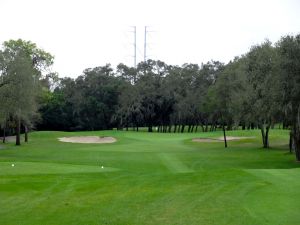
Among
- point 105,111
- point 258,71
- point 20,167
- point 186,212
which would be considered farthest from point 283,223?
point 105,111

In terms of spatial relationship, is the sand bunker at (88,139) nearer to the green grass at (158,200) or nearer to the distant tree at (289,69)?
the distant tree at (289,69)

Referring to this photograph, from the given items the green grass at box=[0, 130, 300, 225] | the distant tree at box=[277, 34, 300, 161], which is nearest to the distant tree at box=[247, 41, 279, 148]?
the distant tree at box=[277, 34, 300, 161]

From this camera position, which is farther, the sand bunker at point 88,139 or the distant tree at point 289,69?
the sand bunker at point 88,139

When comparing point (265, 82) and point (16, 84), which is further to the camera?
point (16, 84)

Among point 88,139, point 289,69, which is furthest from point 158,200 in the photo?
point 88,139

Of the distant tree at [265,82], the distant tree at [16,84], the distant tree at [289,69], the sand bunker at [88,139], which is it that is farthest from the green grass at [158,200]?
the sand bunker at [88,139]

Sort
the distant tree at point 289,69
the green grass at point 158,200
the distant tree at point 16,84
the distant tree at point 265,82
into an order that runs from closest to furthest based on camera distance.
A: the green grass at point 158,200 < the distant tree at point 289,69 < the distant tree at point 265,82 < the distant tree at point 16,84

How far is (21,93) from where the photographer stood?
126ft

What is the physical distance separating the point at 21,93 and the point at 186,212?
29.4 m

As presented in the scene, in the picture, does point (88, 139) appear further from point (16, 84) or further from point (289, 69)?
point (289, 69)

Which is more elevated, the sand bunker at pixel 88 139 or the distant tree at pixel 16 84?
the distant tree at pixel 16 84

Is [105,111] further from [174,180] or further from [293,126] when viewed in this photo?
[174,180]

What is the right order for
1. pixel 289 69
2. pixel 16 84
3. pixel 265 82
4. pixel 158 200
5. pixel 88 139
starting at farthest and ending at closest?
pixel 88 139 → pixel 16 84 → pixel 265 82 → pixel 289 69 → pixel 158 200

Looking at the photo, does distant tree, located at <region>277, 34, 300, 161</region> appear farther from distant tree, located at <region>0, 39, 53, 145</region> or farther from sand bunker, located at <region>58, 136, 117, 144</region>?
sand bunker, located at <region>58, 136, 117, 144</region>
